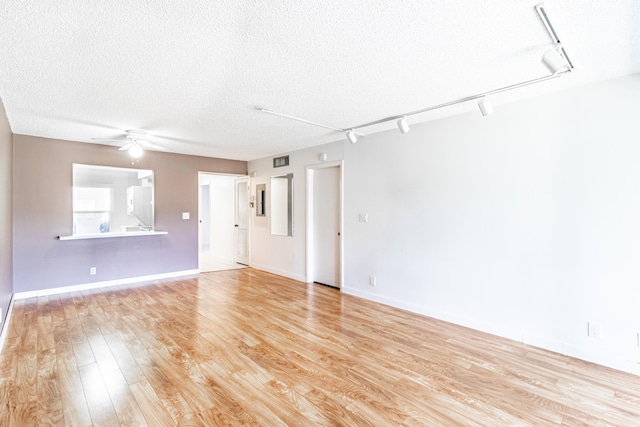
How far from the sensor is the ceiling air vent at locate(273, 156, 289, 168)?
5.89 metres

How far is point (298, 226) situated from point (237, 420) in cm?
394

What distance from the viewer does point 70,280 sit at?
4.86 metres

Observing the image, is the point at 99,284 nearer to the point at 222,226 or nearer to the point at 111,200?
the point at 111,200

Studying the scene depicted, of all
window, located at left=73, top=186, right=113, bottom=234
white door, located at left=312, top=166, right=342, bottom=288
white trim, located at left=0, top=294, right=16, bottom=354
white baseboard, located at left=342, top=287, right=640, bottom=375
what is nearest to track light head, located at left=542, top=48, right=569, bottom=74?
white baseboard, located at left=342, top=287, right=640, bottom=375

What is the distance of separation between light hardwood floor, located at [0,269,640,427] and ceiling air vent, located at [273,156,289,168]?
9.97ft

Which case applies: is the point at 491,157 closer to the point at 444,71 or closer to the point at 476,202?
Answer: the point at 476,202

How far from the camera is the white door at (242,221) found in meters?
7.01

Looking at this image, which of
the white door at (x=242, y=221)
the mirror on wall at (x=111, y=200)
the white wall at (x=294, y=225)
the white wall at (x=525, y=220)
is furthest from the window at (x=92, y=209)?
the white wall at (x=525, y=220)

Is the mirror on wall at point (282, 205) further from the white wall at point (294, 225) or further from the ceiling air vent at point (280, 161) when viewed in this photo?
the ceiling air vent at point (280, 161)

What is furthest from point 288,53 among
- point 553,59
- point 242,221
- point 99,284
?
point 242,221

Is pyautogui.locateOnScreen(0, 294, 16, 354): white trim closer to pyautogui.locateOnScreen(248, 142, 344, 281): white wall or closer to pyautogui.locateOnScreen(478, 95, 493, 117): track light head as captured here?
pyautogui.locateOnScreen(248, 142, 344, 281): white wall

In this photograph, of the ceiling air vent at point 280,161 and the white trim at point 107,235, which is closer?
the white trim at point 107,235

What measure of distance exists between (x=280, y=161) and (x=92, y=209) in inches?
135

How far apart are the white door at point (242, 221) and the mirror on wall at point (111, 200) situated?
6.50 feet
